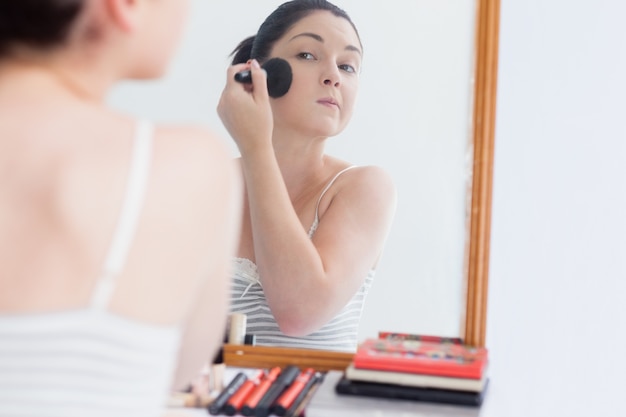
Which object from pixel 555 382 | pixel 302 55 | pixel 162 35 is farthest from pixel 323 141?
pixel 162 35

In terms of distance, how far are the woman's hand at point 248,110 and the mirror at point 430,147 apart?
0.04 metres

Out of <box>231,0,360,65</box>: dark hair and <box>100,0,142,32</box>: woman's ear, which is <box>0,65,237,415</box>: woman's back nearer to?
<box>100,0,142,32</box>: woman's ear

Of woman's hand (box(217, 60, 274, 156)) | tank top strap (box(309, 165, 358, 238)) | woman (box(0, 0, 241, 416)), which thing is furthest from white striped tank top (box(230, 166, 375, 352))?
woman (box(0, 0, 241, 416))

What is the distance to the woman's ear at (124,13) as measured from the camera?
434 mm

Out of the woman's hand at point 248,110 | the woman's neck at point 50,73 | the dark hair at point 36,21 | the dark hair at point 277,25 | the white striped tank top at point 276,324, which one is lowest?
the white striped tank top at point 276,324

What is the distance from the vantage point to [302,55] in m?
0.96

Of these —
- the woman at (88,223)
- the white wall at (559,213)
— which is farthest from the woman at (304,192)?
the woman at (88,223)

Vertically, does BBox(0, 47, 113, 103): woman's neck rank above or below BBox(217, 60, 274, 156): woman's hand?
below

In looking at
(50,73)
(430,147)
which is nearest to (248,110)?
(430,147)

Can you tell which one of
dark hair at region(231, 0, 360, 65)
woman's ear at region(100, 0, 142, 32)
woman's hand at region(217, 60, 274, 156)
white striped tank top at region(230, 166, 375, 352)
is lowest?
white striped tank top at region(230, 166, 375, 352)

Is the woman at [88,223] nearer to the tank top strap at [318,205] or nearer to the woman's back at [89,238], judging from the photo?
the woman's back at [89,238]

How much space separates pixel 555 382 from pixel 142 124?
0.72 m

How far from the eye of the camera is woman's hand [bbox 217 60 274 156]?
911 mm

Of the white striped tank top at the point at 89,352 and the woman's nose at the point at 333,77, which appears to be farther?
the woman's nose at the point at 333,77
